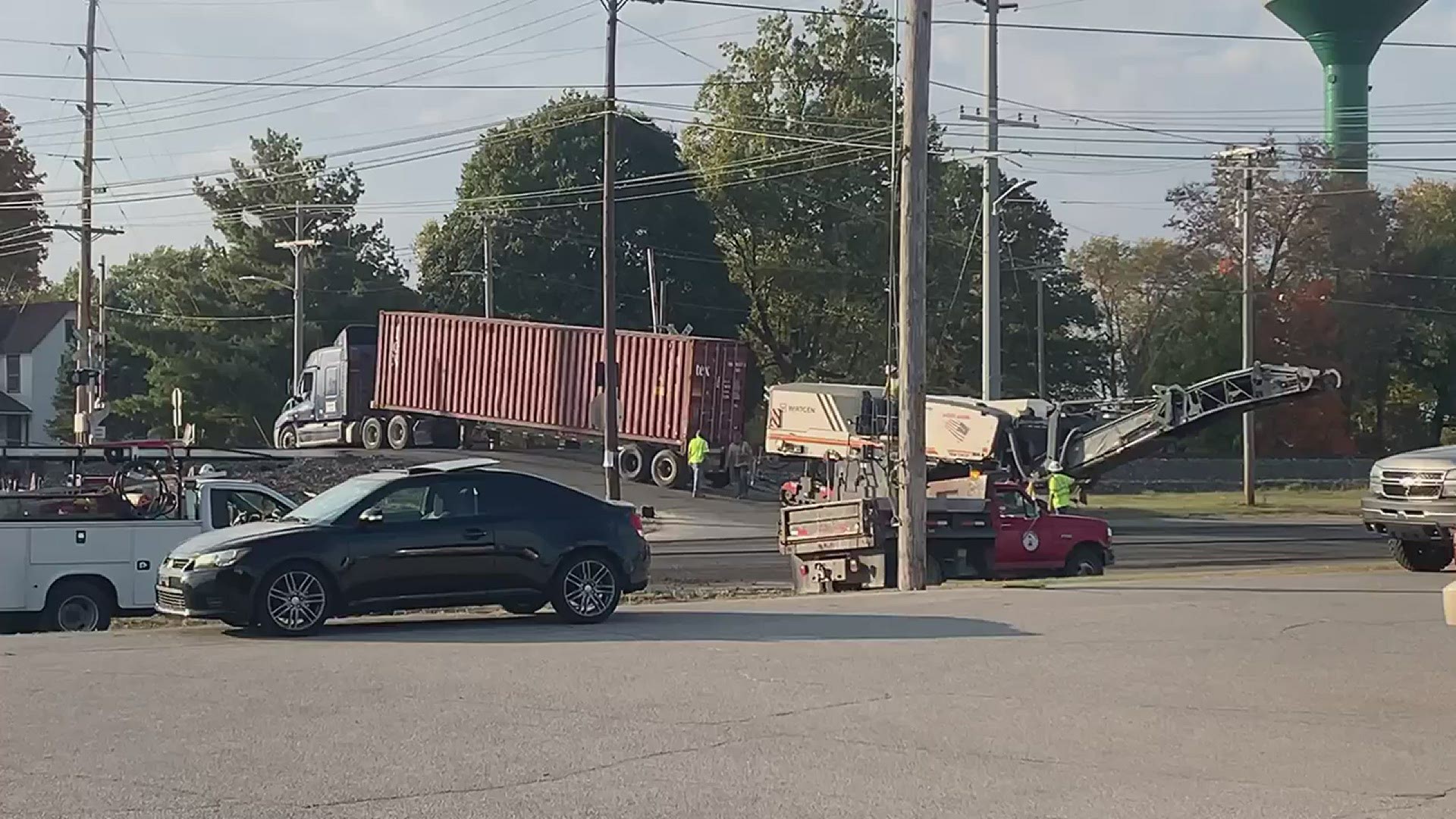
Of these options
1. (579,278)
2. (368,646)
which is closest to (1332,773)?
(368,646)

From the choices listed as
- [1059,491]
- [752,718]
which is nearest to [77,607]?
[752,718]

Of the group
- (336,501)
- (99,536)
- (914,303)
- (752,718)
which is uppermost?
(914,303)

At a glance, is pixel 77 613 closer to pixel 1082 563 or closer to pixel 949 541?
pixel 949 541

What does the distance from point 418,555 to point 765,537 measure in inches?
816

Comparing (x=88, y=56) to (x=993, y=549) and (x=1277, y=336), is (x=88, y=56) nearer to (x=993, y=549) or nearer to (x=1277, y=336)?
(x=993, y=549)

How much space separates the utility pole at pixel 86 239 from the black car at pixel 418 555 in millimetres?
26977

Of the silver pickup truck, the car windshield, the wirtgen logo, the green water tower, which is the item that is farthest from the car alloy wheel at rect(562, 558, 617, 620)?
the green water tower

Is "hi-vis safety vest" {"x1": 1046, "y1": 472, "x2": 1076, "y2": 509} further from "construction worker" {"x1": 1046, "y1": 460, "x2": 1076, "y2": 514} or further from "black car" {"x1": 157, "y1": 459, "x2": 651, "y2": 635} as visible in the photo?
"black car" {"x1": 157, "y1": 459, "x2": 651, "y2": 635}

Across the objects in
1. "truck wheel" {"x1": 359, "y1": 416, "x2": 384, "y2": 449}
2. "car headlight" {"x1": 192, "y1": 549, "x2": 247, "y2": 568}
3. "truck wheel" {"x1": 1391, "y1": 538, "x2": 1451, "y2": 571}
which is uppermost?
"truck wheel" {"x1": 359, "y1": 416, "x2": 384, "y2": 449}

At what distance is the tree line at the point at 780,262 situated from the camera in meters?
68.7

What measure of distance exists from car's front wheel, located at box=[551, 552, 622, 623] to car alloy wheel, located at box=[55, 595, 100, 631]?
5779 millimetres

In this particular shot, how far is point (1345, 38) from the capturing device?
74062mm

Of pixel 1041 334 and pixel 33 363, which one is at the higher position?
pixel 1041 334

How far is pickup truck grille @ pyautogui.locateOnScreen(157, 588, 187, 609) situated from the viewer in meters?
14.6
